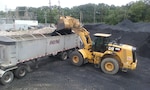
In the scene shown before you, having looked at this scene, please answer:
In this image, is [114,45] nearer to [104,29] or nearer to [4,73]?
[4,73]

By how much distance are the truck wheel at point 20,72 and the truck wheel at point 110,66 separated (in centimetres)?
409

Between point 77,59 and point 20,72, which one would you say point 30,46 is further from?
point 77,59

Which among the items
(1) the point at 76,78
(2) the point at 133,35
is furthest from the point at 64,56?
(2) the point at 133,35

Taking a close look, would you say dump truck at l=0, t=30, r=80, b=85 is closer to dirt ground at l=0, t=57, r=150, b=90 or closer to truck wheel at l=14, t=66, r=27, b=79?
truck wheel at l=14, t=66, r=27, b=79

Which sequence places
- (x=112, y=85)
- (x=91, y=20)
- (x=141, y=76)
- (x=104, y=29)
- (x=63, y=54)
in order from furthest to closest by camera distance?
(x=91, y=20), (x=104, y=29), (x=63, y=54), (x=141, y=76), (x=112, y=85)

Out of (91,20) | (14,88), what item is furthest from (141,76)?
(91,20)

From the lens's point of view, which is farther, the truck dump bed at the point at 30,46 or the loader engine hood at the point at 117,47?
the loader engine hood at the point at 117,47

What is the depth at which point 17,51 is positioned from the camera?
930 centimetres

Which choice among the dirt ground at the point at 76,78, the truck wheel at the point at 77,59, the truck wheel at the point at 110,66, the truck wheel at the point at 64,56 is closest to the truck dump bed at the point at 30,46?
the truck wheel at the point at 64,56

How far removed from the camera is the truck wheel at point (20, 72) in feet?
31.0

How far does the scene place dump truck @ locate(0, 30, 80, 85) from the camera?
354 inches

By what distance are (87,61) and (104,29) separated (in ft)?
27.5

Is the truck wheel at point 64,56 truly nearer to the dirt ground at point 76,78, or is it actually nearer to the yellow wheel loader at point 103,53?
the dirt ground at point 76,78

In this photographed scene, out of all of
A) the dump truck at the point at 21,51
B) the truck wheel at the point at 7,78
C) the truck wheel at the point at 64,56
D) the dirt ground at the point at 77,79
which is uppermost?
the dump truck at the point at 21,51
